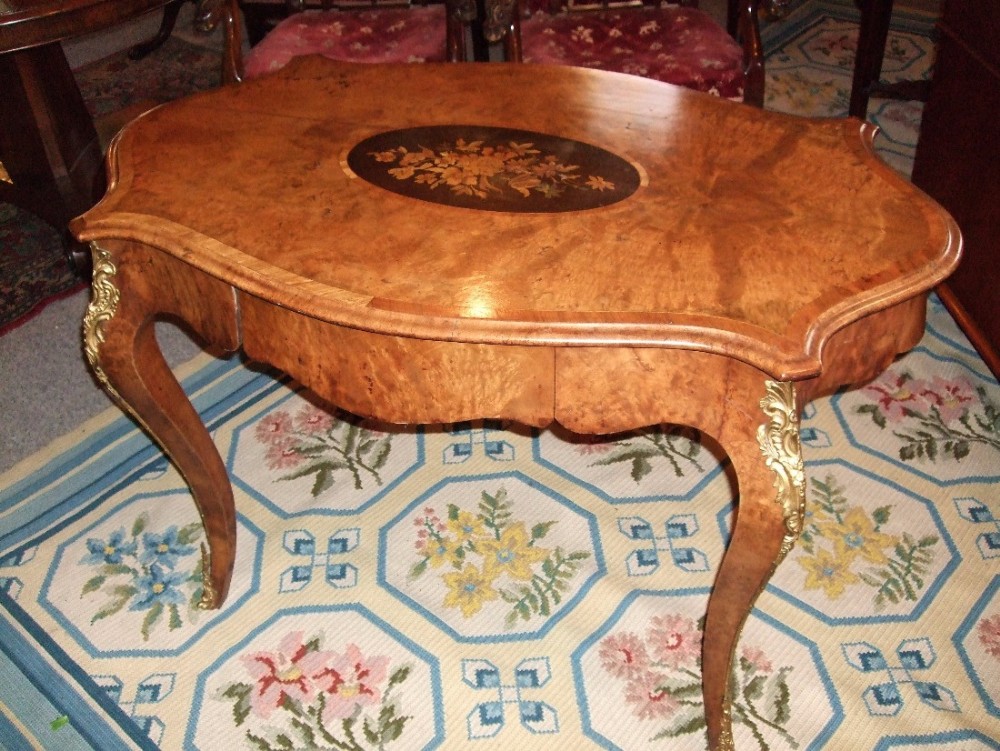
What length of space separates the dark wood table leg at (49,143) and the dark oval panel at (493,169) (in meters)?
1.39

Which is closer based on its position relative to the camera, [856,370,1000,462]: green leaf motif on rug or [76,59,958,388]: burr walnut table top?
[76,59,958,388]: burr walnut table top

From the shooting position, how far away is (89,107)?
353cm

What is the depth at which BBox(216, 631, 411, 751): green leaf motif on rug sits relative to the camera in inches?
59.5

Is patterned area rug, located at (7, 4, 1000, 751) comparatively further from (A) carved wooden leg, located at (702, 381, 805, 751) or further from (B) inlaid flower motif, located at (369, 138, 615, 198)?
(B) inlaid flower motif, located at (369, 138, 615, 198)

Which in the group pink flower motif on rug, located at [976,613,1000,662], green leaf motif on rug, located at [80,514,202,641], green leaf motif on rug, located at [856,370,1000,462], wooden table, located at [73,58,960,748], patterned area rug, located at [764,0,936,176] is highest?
wooden table, located at [73,58,960,748]


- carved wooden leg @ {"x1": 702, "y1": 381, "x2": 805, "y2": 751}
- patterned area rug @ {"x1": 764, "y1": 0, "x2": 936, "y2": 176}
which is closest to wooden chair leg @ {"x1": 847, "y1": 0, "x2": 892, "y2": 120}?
patterned area rug @ {"x1": 764, "y1": 0, "x2": 936, "y2": 176}

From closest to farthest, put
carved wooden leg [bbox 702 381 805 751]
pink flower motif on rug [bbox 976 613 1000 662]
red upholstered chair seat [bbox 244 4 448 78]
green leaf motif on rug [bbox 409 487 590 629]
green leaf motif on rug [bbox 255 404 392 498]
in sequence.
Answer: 1. carved wooden leg [bbox 702 381 805 751]
2. pink flower motif on rug [bbox 976 613 1000 662]
3. green leaf motif on rug [bbox 409 487 590 629]
4. green leaf motif on rug [bbox 255 404 392 498]
5. red upholstered chair seat [bbox 244 4 448 78]

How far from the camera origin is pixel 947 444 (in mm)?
2049

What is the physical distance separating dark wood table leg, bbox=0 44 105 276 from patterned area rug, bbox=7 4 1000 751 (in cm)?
89

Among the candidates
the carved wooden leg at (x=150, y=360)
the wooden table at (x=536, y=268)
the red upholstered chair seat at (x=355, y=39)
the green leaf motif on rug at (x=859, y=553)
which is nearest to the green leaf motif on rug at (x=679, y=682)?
the wooden table at (x=536, y=268)

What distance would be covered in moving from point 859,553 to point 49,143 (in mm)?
2462

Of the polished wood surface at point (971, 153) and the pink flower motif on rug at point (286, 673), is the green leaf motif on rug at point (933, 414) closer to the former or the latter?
the polished wood surface at point (971, 153)

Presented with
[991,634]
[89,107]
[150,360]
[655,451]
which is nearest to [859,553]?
[991,634]

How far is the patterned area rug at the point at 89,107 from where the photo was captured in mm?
2572
